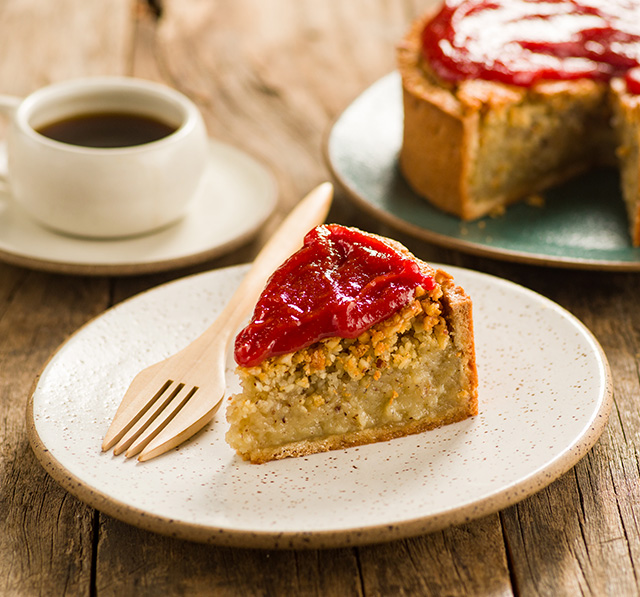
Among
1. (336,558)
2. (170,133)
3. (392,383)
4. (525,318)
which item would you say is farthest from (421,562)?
(170,133)

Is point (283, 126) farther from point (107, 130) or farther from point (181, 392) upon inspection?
point (181, 392)

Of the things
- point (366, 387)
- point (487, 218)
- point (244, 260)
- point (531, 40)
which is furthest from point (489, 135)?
point (366, 387)

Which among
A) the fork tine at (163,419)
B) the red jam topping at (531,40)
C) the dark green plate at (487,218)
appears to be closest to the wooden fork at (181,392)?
the fork tine at (163,419)

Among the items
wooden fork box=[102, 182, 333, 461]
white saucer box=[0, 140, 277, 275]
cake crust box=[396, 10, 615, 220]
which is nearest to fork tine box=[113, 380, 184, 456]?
wooden fork box=[102, 182, 333, 461]

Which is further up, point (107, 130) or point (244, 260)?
point (107, 130)

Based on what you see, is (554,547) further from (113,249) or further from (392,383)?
(113,249)

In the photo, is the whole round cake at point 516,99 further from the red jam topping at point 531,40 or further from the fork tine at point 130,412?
the fork tine at point 130,412
